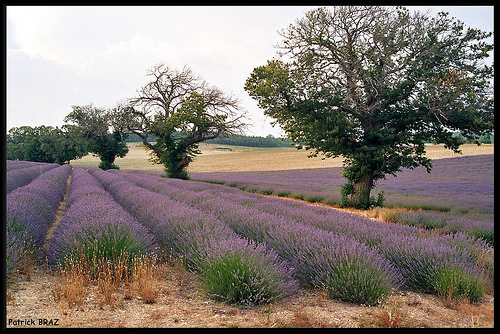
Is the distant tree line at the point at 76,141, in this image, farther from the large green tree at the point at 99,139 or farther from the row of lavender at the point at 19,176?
the row of lavender at the point at 19,176

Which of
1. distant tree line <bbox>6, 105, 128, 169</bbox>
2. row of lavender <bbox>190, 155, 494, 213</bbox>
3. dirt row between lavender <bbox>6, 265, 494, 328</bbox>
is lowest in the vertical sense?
row of lavender <bbox>190, 155, 494, 213</bbox>

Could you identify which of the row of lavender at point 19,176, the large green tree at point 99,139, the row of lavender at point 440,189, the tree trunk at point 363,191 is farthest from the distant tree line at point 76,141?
the tree trunk at point 363,191

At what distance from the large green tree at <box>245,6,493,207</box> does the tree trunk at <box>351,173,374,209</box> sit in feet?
1.74

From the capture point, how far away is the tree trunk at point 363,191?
1161 cm

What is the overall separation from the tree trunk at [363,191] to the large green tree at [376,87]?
20.9 inches

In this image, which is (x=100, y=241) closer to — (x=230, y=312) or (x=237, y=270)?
(x=237, y=270)

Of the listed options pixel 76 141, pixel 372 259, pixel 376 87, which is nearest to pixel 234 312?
pixel 372 259

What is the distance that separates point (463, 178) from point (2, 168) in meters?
22.6

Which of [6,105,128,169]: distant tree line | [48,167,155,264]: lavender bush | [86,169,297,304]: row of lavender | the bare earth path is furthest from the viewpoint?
[6,105,128,169]: distant tree line

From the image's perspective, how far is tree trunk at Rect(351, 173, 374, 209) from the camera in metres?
11.6

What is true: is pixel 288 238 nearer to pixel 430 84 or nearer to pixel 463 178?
pixel 430 84

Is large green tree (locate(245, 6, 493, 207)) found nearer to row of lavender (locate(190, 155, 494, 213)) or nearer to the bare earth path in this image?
row of lavender (locate(190, 155, 494, 213))

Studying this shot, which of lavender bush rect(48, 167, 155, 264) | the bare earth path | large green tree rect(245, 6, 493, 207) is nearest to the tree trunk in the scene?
large green tree rect(245, 6, 493, 207)

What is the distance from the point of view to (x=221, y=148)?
228 ft
